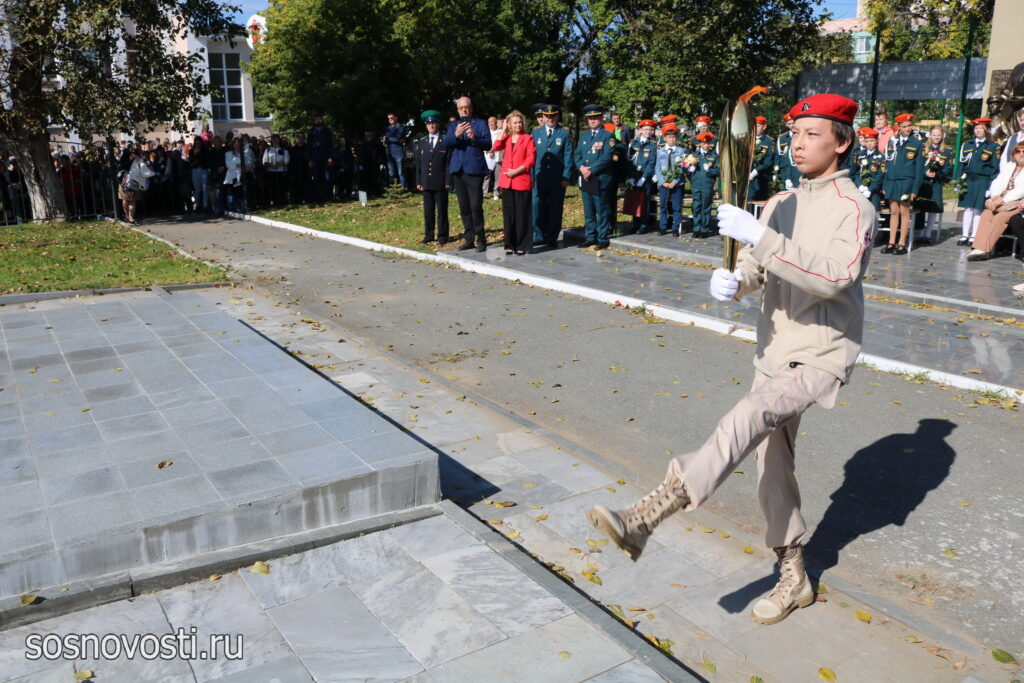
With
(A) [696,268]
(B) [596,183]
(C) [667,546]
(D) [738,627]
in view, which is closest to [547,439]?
(C) [667,546]

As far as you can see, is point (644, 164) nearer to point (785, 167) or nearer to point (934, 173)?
point (785, 167)

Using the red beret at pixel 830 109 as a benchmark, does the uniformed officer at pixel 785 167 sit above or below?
below

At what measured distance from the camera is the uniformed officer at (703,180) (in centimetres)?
1537

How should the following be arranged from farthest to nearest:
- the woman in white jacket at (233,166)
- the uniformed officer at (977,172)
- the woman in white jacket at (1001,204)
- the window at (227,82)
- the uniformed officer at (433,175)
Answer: the window at (227,82) < the woman in white jacket at (233,166) < the uniformed officer at (433,175) < the uniformed officer at (977,172) < the woman in white jacket at (1001,204)

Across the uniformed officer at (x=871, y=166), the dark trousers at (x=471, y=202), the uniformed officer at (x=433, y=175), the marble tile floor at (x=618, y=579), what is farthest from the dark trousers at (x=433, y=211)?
the marble tile floor at (x=618, y=579)

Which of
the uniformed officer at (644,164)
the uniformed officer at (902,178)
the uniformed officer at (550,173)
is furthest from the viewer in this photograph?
the uniformed officer at (644,164)

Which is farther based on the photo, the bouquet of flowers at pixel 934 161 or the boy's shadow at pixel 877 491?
the bouquet of flowers at pixel 934 161

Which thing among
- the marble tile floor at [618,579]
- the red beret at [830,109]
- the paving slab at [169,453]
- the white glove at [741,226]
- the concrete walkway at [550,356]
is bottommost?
the marble tile floor at [618,579]

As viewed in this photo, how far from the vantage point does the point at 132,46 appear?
66.9ft

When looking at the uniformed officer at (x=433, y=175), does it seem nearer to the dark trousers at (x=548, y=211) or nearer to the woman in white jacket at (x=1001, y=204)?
the dark trousers at (x=548, y=211)

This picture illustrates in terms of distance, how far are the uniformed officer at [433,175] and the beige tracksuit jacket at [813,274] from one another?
11.5 m

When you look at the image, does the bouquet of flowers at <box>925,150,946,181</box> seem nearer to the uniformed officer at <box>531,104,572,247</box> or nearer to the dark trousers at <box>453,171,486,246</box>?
the uniformed officer at <box>531,104,572,247</box>

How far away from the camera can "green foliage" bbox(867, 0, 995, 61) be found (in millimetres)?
24609

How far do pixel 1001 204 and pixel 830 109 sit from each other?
9.90 metres
